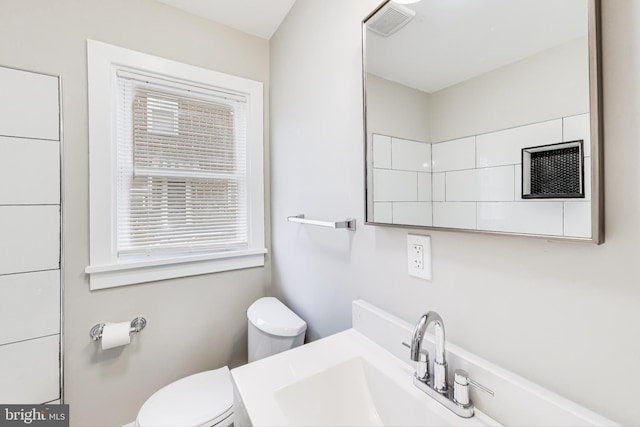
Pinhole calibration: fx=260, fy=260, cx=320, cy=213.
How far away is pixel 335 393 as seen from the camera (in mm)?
724

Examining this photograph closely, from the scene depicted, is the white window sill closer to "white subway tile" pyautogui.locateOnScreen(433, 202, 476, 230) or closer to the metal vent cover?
"white subway tile" pyautogui.locateOnScreen(433, 202, 476, 230)

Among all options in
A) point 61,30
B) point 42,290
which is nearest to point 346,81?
point 61,30

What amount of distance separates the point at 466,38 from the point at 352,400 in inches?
39.7

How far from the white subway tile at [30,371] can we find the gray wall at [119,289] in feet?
0.16

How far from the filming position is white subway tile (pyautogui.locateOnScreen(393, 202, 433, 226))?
0.72 m

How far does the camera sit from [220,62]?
5.14 ft

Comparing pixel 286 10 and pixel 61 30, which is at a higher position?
pixel 286 10

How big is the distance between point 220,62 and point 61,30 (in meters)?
0.70

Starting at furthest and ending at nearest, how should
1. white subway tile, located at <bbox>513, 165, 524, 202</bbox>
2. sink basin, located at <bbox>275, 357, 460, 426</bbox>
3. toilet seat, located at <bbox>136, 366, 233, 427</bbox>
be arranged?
toilet seat, located at <bbox>136, 366, 233, 427</bbox>, sink basin, located at <bbox>275, 357, 460, 426</bbox>, white subway tile, located at <bbox>513, 165, 524, 202</bbox>

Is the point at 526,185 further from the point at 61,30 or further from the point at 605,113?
the point at 61,30

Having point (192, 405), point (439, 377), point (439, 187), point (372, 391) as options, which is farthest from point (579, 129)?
point (192, 405)

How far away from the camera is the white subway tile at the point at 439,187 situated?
685mm

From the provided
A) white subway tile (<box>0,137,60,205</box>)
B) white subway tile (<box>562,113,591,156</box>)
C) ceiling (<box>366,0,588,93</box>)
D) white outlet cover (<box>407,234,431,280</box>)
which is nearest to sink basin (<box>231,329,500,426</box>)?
white outlet cover (<box>407,234,431,280</box>)

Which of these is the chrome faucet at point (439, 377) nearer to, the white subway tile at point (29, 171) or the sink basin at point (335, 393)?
the sink basin at point (335, 393)
